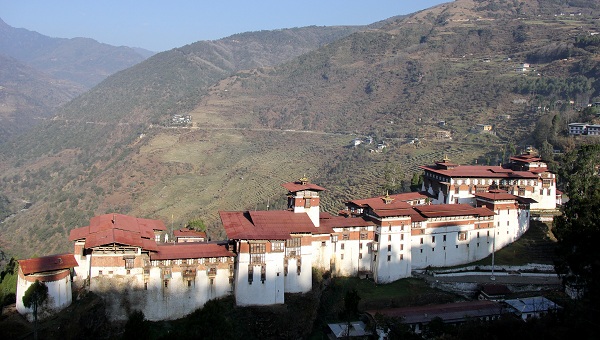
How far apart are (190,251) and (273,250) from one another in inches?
205

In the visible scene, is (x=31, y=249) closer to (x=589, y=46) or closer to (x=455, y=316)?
(x=455, y=316)

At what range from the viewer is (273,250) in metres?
34.7

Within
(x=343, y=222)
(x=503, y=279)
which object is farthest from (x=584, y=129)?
(x=343, y=222)

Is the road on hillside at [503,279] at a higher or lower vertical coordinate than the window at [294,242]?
lower

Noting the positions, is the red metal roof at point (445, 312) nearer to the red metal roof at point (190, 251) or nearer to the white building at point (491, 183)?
the red metal roof at point (190, 251)

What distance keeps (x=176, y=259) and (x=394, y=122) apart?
91.4 m

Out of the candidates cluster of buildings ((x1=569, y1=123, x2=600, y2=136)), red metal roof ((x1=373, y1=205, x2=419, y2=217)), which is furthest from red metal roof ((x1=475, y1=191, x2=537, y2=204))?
cluster of buildings ((x1=569, y1=123, x2=600, y2=136))

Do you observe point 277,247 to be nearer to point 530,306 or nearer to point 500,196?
point 530,306

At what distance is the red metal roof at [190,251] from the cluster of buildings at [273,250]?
0.06 m

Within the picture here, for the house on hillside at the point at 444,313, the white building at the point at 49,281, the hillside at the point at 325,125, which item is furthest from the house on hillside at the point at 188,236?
the hillside at the point at 325,125

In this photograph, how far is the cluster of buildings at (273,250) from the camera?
3209 cm

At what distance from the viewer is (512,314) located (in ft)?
104

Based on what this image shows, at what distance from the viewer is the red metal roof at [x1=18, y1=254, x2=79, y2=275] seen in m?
31.1

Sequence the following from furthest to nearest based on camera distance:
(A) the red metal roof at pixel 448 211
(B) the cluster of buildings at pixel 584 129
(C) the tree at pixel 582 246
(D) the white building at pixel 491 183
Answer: (B) the cluster of buildings at pixel 584 129
(D) the white building at pixel 491 183
(A) the red metal roof at pixel 448 211
(C) the tree at pixel 582 246
